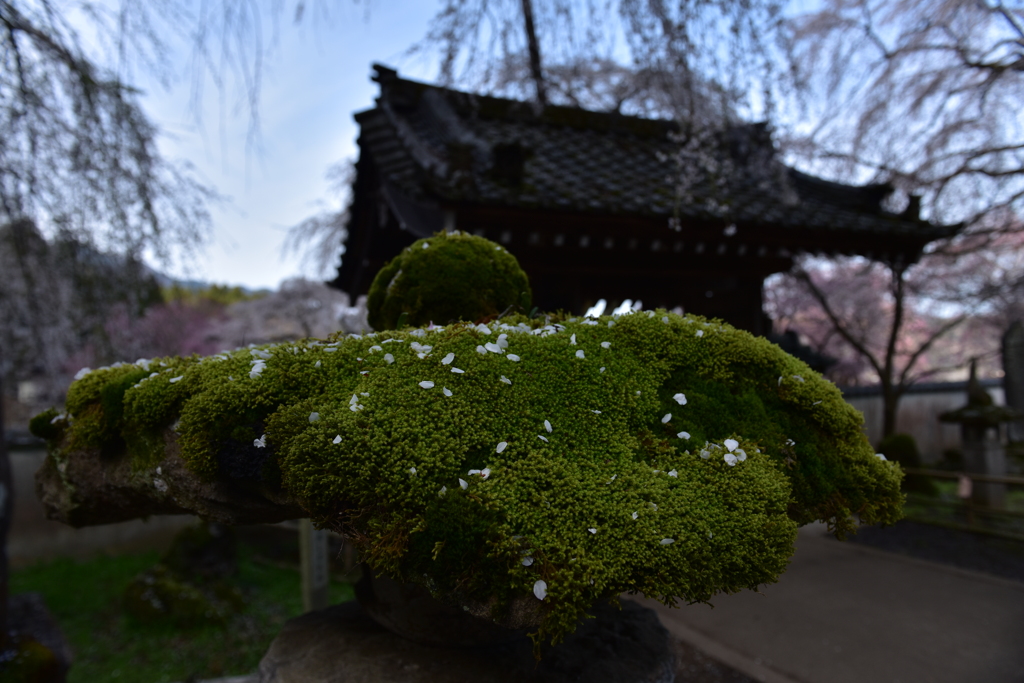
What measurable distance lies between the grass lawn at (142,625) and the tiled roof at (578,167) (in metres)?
4.40

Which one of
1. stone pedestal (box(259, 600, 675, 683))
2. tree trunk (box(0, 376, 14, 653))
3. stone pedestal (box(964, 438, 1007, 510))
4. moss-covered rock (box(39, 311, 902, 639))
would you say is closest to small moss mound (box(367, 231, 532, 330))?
moss-covered rock (box(39, 311, 902, 639))

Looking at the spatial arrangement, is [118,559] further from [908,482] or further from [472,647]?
[908,482]

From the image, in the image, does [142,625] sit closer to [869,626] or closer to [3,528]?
[3,528]

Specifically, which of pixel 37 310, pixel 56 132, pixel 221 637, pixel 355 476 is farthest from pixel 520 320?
pixel 221 637

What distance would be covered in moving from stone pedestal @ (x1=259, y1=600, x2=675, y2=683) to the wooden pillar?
1.90 meters

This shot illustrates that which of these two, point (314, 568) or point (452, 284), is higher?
point (452, 284)

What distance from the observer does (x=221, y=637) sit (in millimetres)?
5141

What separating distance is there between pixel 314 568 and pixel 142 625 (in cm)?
276

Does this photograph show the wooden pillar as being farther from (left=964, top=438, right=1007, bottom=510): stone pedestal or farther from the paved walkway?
(left=964, top=438, right=1007, bottom=510): stone pedestal

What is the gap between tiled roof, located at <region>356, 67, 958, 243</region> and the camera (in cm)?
406

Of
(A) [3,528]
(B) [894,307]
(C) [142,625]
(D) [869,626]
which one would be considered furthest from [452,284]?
(B) [894,307]

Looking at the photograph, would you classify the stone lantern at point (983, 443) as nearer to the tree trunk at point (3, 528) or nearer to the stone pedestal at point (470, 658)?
the stone pedestal at point (470, 658)

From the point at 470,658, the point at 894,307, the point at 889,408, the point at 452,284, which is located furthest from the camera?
the point at 894,307

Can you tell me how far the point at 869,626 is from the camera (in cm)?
425
